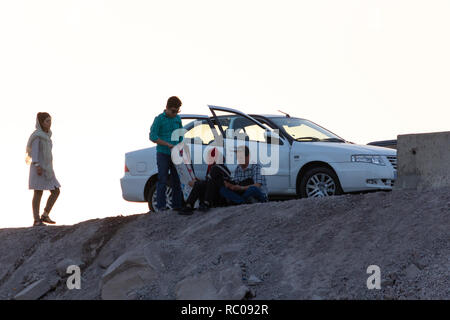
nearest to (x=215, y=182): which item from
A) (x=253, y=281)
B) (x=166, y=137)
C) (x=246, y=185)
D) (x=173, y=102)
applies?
(x=246, y=185)

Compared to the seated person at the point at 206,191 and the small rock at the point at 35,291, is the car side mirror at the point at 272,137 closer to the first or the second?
the seated person at the point at 206,191

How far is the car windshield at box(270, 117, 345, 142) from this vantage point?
15.0 meters

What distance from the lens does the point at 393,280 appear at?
10320 mm

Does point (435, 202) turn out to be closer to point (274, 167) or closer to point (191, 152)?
point (274, 167)

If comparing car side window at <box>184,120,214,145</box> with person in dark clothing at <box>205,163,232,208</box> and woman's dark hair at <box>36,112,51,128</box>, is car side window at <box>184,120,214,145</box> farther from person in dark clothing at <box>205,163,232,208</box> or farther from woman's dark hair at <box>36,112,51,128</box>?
woman's dark hair at <box>36,112,51,128</box>

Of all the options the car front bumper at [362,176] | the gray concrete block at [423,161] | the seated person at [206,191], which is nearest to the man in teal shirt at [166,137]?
the seated person at [206,191]

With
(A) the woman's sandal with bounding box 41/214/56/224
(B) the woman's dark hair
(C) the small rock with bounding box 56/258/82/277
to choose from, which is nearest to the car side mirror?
(C) the small rock with bounding box 56/258/82/277

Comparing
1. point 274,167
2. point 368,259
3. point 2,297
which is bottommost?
point 2,297

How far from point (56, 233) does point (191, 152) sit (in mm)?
2721

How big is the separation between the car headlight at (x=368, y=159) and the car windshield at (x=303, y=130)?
994 millimetres

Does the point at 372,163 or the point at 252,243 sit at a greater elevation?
the point at 372,163

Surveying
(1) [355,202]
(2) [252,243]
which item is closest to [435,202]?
(1) [355,202]

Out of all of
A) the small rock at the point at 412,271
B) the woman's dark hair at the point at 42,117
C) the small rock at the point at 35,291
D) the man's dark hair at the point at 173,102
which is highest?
the man's dark hair at the point at 173,102

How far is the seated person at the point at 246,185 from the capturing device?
45.3 feet
